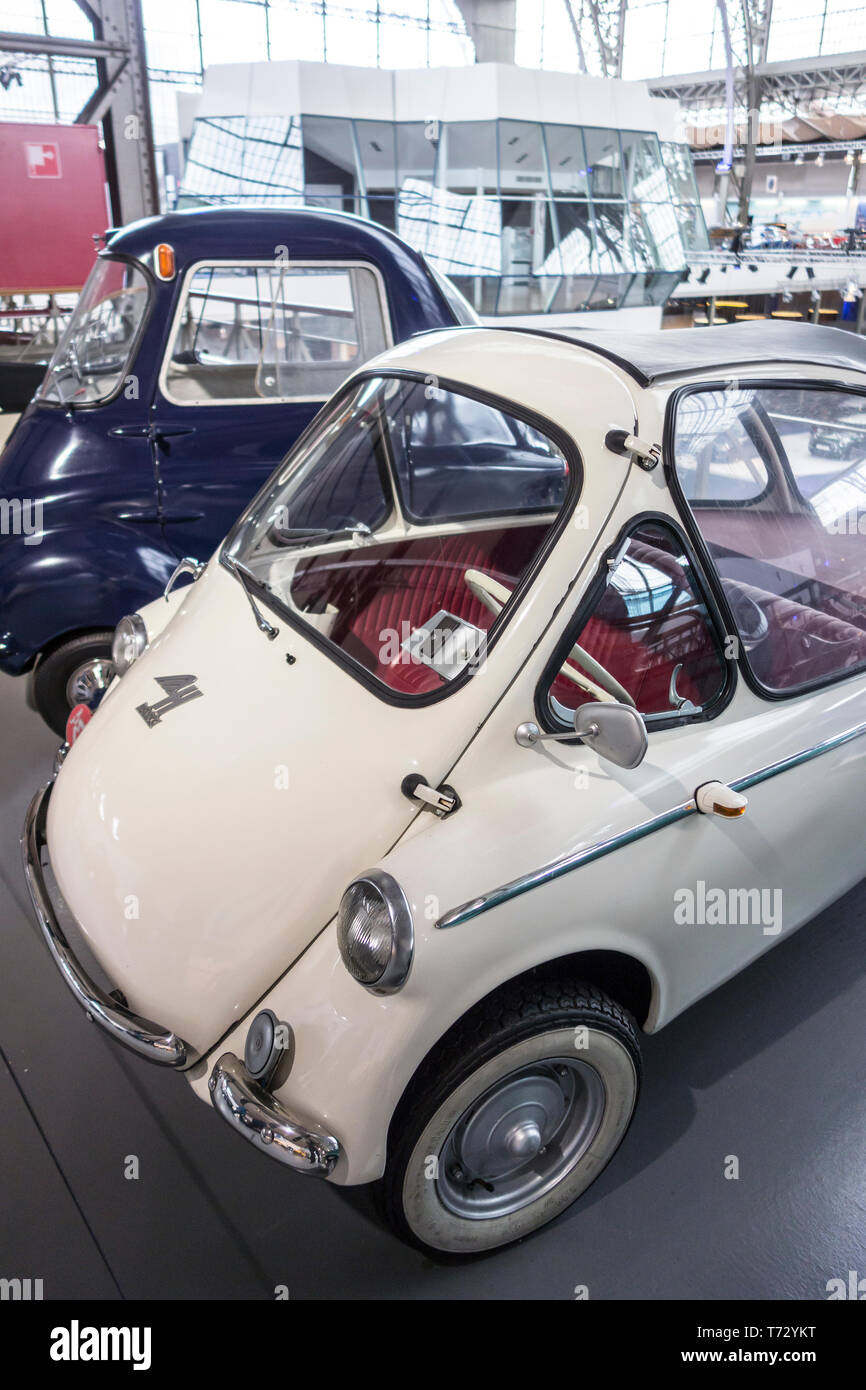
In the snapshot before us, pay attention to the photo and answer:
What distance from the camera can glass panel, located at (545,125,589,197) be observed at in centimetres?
1539

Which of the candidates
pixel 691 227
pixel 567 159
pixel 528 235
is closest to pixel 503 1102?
pixel 528 235

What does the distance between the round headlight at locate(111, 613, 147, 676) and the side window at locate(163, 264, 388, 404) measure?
1512 mm

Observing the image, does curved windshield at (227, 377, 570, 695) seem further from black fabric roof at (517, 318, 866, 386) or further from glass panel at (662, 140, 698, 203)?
glass panel at (662, 140, 698, 203)

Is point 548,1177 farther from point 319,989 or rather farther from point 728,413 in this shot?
point 728,413

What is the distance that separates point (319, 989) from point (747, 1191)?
1.19 m

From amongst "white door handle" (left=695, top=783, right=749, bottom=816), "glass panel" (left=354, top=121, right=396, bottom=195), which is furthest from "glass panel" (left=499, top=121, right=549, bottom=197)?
"white door handle" (left=695, top=783, right=749, bottom=816)

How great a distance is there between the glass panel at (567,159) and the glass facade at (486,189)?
23mm

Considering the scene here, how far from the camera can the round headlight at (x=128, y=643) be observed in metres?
2.65

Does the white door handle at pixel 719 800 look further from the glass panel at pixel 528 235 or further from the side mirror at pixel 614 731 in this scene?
the glass panel at pixel 528 235

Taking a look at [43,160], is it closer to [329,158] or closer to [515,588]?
[515,588]

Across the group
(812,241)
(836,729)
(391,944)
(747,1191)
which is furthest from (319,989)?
(812,241)

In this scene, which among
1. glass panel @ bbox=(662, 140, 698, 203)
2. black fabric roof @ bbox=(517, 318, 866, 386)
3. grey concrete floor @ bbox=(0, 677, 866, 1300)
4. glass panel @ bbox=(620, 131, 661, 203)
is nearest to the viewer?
grey concrete floor @ bbox=(0, 677, 866, 1300)

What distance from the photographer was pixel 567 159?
15.7m

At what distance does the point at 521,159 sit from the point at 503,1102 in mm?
16652
